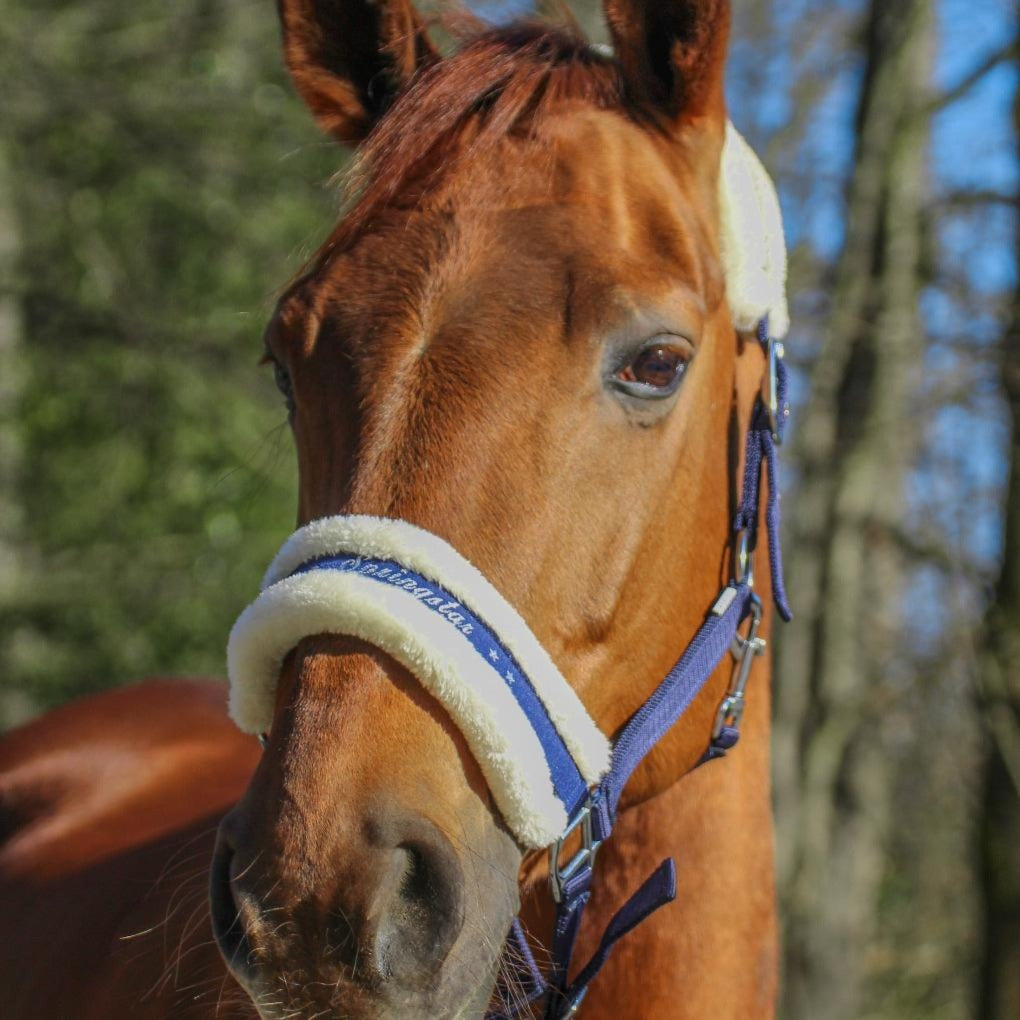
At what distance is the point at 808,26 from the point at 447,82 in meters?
8.30

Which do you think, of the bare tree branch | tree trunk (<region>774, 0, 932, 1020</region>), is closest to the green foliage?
tree trunk (<region>774, 0, 932, 1020</region>)

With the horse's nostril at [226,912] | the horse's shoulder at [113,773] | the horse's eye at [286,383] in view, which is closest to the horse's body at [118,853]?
the horse's shoulder at [113,773]

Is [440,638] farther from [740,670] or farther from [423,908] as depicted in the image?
[740,670]

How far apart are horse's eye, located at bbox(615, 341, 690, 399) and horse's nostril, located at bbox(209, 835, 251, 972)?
2.61 feet

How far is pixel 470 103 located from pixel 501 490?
2.19 feet

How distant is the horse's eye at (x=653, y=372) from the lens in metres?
1.69

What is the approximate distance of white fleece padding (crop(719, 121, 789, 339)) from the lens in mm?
1983

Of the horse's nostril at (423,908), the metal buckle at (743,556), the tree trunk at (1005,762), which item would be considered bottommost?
the tree trunk at (1005,762)

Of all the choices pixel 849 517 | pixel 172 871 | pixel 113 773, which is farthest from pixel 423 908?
pixel 849 517

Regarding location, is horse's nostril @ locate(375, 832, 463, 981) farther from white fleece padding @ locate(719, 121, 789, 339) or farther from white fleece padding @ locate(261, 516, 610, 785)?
white fleece padding @ locate(719, 121, 789, 339)

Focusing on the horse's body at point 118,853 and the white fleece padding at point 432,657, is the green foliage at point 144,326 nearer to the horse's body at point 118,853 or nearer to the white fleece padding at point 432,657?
the horse's body at point 118,853

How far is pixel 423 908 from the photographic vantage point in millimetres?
1391

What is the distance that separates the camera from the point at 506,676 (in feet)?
5.02

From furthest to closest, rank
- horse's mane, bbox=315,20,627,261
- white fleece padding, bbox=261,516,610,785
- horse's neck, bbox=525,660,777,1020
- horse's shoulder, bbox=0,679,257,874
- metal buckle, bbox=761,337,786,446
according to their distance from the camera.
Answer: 1. horse's shoulder, bbox=0,679,257,874
2. metal buckle, bbox=761,337,786,446
3. horse's neck, bbox=525,660,777,1020
4. horse's mane, bbox=315,20,627,261
5. white fleece padding, bbox=261,516,610,785
